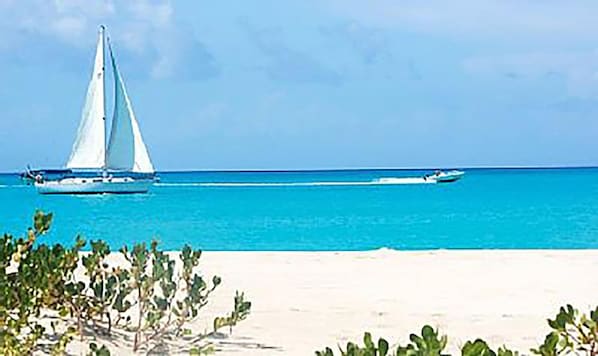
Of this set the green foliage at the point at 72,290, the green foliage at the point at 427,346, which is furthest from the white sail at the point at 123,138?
the green foliage at the point at 427,346

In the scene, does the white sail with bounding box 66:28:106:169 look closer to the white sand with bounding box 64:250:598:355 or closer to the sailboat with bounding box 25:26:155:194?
the sailboat with bounding box 25:26:155:194

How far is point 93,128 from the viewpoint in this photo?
4344cm

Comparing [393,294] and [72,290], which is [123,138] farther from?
[72,290]

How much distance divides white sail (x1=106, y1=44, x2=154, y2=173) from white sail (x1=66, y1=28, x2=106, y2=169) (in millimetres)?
668

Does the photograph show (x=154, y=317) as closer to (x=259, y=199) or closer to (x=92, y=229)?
(x=92, y=229)

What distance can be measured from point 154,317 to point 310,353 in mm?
1177

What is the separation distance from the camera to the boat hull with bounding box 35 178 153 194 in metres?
49.1

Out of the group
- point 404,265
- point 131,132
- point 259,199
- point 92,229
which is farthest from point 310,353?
point 259,199

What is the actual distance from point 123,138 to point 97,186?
5283 mm

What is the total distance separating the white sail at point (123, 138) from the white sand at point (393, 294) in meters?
30.2

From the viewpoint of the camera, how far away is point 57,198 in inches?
2265

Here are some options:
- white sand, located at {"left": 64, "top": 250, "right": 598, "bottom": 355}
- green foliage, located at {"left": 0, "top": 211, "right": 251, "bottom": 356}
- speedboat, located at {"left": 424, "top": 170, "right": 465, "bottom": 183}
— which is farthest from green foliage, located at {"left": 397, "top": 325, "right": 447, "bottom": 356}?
speedboat, located at {"left": 424, "top": 170, "right": 465, "bottom": 183}

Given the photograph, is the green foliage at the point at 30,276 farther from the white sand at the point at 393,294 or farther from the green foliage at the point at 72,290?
the white sand at the point at 393,294

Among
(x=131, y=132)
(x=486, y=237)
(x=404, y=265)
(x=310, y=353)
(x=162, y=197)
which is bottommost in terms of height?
(x=310, y=353)
